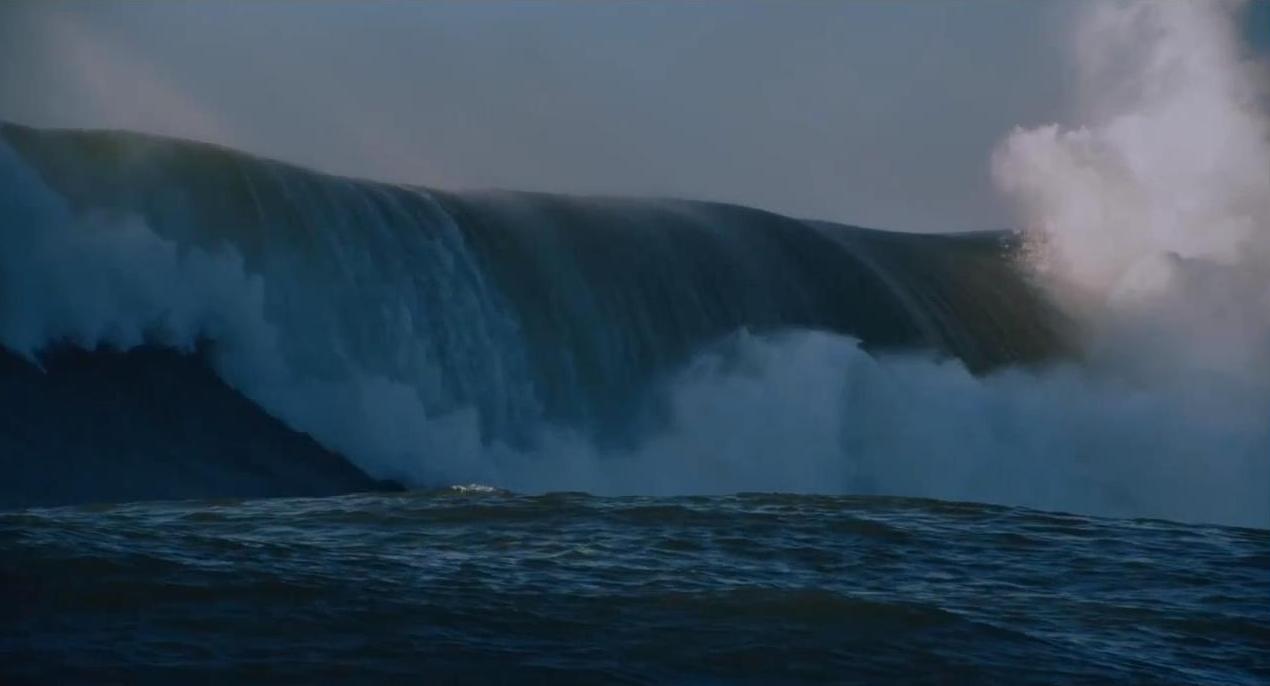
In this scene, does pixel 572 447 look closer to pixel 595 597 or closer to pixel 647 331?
pixel 647 331

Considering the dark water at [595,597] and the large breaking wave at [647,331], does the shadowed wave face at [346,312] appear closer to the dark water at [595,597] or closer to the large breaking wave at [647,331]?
the large breaking wave at [647,331]

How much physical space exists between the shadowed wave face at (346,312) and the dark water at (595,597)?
527 cm

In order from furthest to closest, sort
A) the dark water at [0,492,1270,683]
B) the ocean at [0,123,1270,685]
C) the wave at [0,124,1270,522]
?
the wave at [0,124,1270,522]
the ocean at [0,123,1270,685]
the dark water at [0,492,1270,683]

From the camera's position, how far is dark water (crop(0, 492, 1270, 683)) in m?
6.82

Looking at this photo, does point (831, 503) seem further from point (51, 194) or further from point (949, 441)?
point (949, 441)

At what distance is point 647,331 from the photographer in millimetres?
20766

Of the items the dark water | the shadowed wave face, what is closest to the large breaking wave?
the shadowed wave face

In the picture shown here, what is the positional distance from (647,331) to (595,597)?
13.0 metres

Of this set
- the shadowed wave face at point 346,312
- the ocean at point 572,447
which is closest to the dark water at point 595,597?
the ocean at point 572,447

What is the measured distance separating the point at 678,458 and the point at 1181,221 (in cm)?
1248

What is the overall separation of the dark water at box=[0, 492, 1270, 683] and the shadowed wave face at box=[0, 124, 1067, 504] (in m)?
5.27

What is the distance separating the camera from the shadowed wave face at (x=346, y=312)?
16328 mm

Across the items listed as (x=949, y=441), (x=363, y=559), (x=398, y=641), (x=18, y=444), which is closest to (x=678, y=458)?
(x=949, y=441)

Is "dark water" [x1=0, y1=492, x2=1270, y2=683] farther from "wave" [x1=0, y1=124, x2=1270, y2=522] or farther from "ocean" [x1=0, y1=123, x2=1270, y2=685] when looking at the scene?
"wave" [x1=0, y1=124, x2=1270, y2=522]
